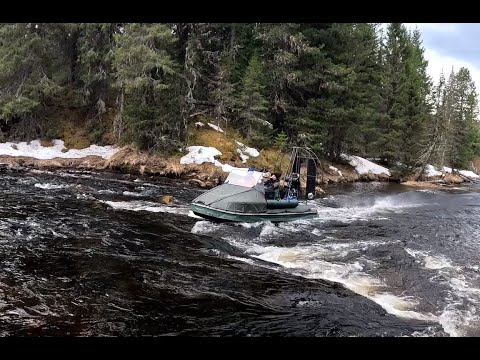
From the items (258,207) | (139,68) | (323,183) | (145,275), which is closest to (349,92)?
(323,183)

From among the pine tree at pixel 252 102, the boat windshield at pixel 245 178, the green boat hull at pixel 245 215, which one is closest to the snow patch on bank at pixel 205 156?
the pine tree at pixel 252 102

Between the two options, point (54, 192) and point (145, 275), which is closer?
point (145, 275)

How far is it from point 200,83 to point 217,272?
24.2 meters

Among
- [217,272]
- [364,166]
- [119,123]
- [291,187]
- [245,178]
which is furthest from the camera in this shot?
[364,166]

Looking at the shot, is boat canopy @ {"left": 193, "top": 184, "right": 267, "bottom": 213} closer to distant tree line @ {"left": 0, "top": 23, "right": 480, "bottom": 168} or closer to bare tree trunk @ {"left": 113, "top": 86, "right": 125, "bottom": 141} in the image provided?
distant tree line @ {"left": 0, "top": 23, "right": 480, "bottom": 168}

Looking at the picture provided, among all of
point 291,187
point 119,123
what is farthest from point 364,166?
point 119,123

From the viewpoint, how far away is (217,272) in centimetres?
1094

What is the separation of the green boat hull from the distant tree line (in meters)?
13.3

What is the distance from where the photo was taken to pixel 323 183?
3162 cm

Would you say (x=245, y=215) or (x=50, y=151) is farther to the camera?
(x=50, y=151)

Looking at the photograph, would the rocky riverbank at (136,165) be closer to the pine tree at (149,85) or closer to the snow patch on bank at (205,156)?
the snow patch on bank at (205,156)

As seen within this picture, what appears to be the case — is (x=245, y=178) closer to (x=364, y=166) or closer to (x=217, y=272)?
(x=217, y=272)
